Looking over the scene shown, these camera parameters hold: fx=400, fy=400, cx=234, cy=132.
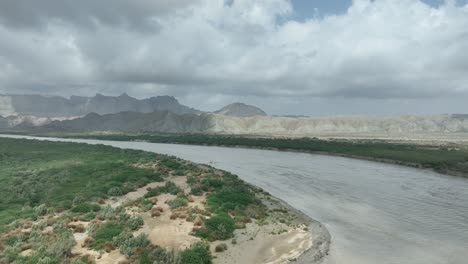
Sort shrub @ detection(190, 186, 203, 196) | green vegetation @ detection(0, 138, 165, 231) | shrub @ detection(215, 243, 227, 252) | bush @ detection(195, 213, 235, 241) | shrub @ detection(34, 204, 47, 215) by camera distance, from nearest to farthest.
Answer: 1. shrub @ detection(215, 243, 227, 252)
2. bush @ detection(195, 213, 235, 241)
3. shrub @ detection(34, 204, 47, 215)
4. green vegetation @ detection(0, 138, 165, 231)
5. shrub @ detection(190, 186, 203, 196)

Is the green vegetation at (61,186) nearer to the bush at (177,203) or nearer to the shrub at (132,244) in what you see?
the bush at (177,203)

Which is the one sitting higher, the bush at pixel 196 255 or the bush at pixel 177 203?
the bush at pixel 177 203

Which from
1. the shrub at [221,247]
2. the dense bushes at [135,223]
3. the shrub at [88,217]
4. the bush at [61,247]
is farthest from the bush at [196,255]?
the shrub at [88,217]

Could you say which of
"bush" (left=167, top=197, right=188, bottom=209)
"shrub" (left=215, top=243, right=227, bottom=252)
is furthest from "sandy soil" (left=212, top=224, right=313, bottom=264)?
"bush" (left=167, top=197, right=188, bottom=209)

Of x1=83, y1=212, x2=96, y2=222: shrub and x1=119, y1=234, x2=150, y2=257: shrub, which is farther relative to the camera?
x1=83, y1=212, x2=96, y2=222: shrub

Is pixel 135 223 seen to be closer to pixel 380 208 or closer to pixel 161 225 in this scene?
pixel 161 225

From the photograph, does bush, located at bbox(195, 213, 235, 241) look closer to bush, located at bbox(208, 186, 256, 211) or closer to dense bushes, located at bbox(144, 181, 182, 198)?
bush, located at bbox(208, 186, 256, 211)
